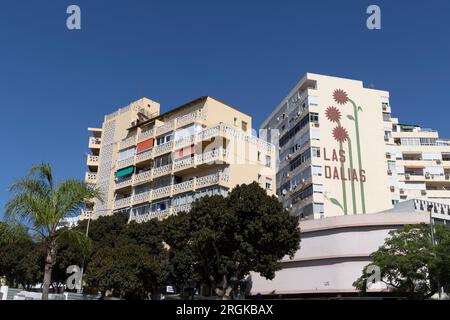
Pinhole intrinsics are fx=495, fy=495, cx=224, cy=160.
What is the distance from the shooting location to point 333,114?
65.8 metres

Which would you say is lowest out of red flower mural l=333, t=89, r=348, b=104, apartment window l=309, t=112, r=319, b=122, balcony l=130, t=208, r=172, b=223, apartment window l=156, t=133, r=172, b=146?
balcony l=130, t=208, r=172, b=223

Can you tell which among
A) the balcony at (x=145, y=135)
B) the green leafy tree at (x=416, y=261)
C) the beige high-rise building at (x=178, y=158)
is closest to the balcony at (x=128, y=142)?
the beige high-rise building at (x=178, y=158)

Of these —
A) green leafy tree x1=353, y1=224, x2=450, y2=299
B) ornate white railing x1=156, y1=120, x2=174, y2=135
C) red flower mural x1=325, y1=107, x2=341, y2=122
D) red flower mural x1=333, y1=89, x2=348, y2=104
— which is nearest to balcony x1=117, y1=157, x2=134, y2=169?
ornate white railing x1=156, y1=120, x2=174, y2=135

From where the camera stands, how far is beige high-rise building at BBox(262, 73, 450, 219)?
62.3 meters

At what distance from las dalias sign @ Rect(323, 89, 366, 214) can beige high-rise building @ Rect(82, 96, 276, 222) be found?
13.9 m

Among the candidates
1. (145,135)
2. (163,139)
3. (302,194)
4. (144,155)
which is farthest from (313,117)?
(144,155)

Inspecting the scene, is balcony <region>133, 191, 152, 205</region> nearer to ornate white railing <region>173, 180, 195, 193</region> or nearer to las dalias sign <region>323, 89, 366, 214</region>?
ornate white railing <region>173, 180, 195, 193</region>

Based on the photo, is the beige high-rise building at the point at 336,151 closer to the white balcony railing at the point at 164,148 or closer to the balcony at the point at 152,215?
the white balcony railing at the point at 164,148

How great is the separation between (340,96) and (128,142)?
29.4 meters

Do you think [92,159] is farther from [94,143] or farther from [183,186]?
[183,186]

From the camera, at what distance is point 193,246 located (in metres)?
33.2

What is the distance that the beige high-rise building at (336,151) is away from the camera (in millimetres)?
62281
